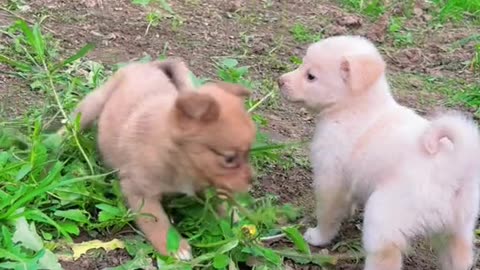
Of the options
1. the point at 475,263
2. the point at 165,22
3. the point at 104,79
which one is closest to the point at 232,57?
the point at 165,22

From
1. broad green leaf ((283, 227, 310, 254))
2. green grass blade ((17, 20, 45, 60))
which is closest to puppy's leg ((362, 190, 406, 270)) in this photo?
broad green leaf ((283, 227, 310, 254))

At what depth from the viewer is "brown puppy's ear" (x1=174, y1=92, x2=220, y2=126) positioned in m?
3.71

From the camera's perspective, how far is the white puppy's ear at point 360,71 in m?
4.36

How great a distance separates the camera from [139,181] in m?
4.03

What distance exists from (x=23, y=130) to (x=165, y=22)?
7.14 feet

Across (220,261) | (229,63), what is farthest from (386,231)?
(229,63)

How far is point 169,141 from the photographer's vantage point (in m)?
3.91

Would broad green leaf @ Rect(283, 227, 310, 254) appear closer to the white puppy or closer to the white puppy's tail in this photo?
the white puppy

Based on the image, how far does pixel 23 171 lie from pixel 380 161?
1532 mm

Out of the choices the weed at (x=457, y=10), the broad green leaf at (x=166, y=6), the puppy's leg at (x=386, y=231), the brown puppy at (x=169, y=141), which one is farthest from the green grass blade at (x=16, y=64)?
the weed at (x=457, y=10)

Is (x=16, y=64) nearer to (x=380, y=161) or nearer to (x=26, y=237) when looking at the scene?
(x=26, y=237)

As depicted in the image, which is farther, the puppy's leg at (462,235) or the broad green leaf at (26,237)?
the puppy's leg at (462,235)

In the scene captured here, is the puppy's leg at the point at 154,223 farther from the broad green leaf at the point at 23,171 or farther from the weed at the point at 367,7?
the weed at the point at 367,7

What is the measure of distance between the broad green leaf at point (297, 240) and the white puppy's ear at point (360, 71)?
2.27 feet
